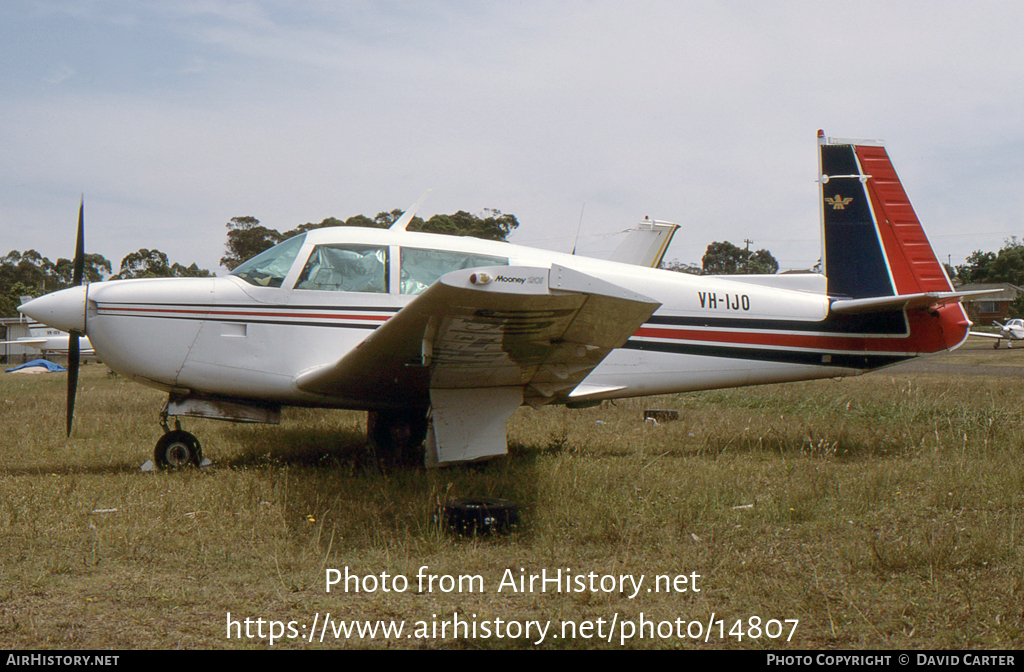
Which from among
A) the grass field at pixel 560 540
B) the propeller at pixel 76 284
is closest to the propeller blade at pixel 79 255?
the propeller at pixel 76 284

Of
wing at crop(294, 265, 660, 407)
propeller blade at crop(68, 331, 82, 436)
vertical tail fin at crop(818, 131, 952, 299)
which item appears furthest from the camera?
vertical tail fin at crop(818, 131, 952, 299)

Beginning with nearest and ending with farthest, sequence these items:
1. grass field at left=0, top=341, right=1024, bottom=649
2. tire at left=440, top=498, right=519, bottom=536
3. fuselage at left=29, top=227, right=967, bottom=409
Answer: grass field at left=0, top=341, right=1024, bottom=649
tire at left=440, top=498, right=519, bottom=536
fuselage at left=29, top=227, right=967, bottom=409

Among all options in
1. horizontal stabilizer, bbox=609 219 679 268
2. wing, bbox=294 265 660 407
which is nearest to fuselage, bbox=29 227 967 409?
wing, bbox=294 265 660 407

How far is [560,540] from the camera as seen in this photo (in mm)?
4172

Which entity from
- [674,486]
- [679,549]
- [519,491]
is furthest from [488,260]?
[679,549]

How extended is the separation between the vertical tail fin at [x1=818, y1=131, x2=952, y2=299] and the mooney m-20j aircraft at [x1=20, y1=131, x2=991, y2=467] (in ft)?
0.05

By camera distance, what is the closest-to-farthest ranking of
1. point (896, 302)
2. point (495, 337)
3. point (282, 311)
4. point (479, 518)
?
1. point (479, 518)
2. point (495, 337)
3. point (282, 311)
4. point (896, 302)

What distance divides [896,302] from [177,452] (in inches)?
281

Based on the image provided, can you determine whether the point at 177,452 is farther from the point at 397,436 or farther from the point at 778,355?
the point at 778,355

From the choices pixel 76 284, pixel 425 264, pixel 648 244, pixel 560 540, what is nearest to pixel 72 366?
pixel 76 284

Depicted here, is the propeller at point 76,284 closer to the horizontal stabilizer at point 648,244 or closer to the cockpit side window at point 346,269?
the cockpit side window at point 346,269

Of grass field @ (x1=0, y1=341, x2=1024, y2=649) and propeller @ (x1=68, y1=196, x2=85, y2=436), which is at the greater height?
propeller @ (x1=68, y1=196, x2=85, y2=436)

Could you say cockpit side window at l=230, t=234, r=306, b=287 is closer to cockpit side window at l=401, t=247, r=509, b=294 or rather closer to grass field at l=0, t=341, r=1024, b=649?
cockpit side window at l=401, t=247, r=509, b=294

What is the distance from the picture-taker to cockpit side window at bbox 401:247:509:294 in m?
5.92
